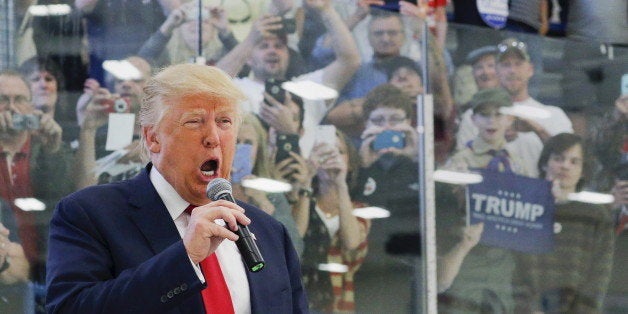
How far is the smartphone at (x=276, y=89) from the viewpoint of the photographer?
176 inches

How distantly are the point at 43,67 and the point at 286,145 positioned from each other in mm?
960

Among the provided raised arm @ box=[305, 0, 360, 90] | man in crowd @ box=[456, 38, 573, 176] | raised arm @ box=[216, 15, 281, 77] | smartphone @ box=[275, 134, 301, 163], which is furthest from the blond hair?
man in crowd @ box=[456, 38, 573, 176]

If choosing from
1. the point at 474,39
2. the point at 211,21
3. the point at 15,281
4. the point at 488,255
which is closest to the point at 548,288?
the point at 488,255

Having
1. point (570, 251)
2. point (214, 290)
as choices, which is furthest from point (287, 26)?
point (214, 290)

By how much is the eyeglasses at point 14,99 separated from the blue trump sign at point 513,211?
6.13 feet

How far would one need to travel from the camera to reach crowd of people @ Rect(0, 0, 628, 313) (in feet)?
13.6

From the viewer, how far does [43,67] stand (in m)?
4.12

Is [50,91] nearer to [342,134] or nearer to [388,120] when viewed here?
[342,134]

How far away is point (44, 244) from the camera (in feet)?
13.5

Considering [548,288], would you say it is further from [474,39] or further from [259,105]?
[259,105]

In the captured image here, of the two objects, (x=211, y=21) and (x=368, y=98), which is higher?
(x=211, y=21)

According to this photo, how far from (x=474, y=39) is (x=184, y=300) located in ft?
9.58

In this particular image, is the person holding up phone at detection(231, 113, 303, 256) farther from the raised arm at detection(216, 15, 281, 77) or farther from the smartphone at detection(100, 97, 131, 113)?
the smartphone at detection(100, 97, 131, 113)

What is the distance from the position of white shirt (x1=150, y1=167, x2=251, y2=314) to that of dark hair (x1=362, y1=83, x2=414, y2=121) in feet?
7.03
